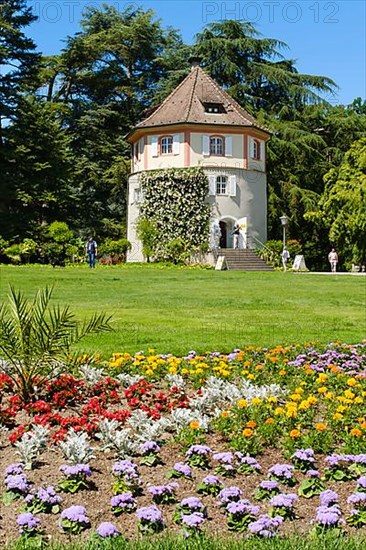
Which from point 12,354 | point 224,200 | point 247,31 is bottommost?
point 12,354

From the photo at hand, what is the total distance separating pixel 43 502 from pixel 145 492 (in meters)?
0.61

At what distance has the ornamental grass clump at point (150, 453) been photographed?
4414 mm

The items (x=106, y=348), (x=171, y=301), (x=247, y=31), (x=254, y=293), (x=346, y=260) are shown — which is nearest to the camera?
(x=106, y=348)

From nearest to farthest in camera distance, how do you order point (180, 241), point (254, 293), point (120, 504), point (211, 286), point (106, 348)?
1. point (120, 504)
2. point (106, 348)
3. point (254, 293)
4. point (211, 286)
5. point (180, 241)

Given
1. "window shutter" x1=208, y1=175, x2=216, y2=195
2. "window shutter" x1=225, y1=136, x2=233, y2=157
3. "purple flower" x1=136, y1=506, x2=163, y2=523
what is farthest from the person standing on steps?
"purple flower" x1=136, y1=506, x2=163, y2=523

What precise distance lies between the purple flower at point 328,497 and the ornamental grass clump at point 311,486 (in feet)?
0.58

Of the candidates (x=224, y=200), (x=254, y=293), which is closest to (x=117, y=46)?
(x=224, y=200)

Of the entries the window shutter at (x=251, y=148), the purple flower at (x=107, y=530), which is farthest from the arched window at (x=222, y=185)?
the purple flower at (x=107, y=530)

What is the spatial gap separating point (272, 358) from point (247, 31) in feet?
130

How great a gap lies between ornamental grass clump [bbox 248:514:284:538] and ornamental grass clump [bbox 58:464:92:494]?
1.11 metres

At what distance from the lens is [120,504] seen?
376 cm

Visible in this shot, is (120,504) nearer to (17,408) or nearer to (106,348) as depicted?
(17,408)

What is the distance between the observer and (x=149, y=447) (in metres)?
4.48

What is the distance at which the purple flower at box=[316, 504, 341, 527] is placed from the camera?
11.5ft
